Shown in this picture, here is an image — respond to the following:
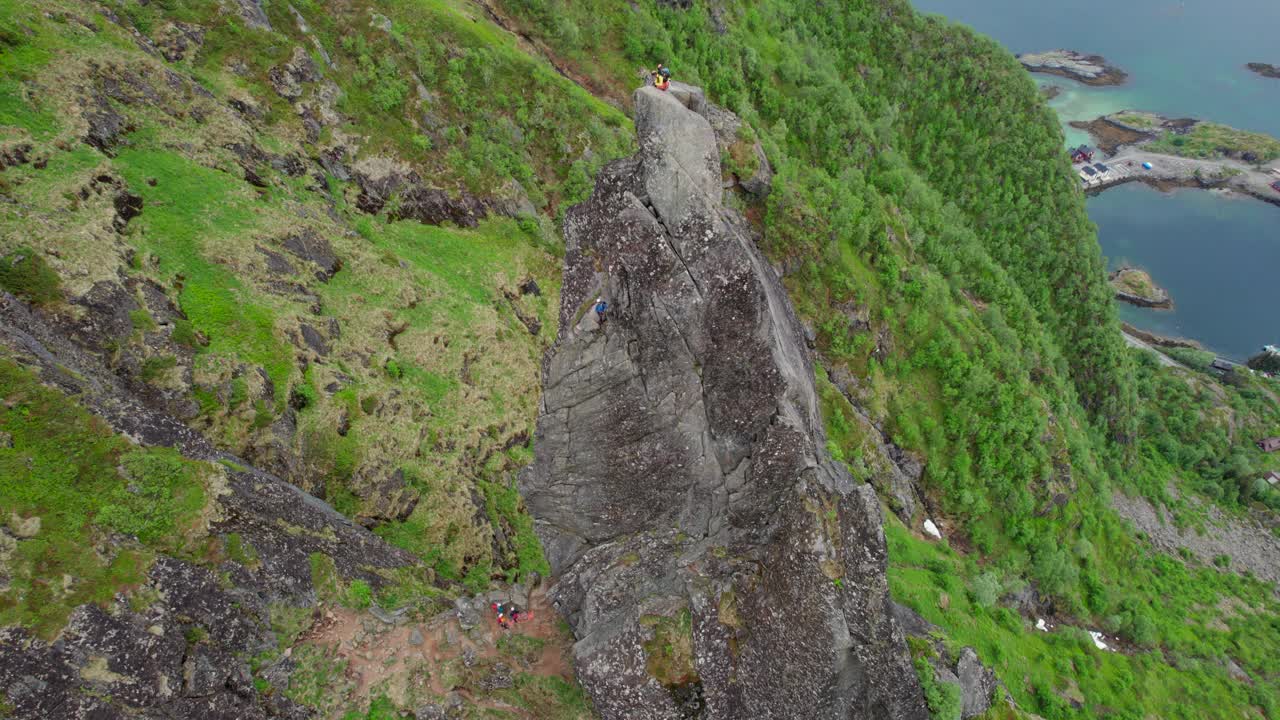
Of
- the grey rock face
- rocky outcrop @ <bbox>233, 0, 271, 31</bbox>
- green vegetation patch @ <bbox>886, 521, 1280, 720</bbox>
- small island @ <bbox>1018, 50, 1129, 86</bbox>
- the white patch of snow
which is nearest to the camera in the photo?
the grey rock face

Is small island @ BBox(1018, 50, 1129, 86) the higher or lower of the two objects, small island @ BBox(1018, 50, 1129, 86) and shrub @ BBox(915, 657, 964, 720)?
the higher

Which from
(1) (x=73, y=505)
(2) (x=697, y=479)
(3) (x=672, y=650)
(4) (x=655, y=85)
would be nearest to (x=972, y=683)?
(3) (x=672, y=650)

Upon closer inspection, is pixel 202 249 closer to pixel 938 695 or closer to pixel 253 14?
pixel 253 14

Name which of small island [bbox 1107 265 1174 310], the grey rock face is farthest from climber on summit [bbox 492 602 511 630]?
small island [bbox 1107 265 1174 310]

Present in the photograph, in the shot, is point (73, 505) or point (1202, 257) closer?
point (73, 505)

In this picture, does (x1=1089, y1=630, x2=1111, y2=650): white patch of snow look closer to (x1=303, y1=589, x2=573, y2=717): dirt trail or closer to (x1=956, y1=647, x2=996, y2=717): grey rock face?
(x1=956, y1=647, x2=996, y2=717): grey rock face

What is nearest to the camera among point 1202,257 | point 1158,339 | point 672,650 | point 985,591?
point 672,650

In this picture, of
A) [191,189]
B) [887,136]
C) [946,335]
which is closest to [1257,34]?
[887,136]
